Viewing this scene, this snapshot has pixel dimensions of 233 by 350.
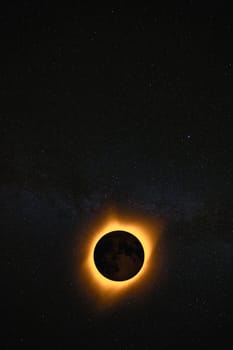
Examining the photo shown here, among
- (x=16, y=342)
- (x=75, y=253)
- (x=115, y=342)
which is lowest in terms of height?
(x=16, y=342)

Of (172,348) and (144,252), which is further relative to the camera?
(172,348)

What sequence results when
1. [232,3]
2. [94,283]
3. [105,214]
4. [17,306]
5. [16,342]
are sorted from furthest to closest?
1. [16,342]
2. [17,306]
3. [94,283]
4. [105,214]
5. [232,3]

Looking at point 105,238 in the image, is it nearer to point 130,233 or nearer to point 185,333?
point 130,233

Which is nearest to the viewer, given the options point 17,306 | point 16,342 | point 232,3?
point 232,3

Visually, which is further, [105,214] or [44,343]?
[44,343]

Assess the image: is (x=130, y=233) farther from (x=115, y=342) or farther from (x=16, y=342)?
(x=16, y=342)

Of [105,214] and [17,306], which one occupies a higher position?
[105,214]

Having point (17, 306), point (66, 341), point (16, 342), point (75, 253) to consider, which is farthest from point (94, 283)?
point (16, 342)

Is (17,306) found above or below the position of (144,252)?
below

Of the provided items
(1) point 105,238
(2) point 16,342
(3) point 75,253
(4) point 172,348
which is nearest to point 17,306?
(2) point 16,342
